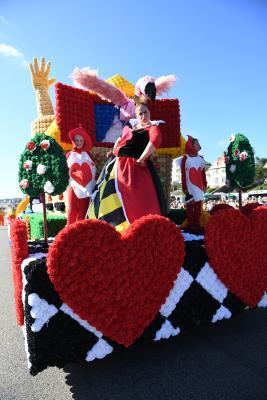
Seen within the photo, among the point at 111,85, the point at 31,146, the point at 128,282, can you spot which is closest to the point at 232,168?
the point at 111,85

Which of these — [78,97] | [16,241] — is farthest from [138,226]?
[78,97]

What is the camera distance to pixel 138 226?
2068 mm

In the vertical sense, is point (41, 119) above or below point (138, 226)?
Answer: above

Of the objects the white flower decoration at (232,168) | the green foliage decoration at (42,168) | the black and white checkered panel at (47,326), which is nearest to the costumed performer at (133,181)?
the green foliage decoration at (42,168)

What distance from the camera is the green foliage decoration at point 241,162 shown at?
4.54 metres

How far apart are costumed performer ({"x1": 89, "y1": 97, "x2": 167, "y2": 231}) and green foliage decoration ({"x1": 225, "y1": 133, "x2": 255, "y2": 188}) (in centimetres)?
198

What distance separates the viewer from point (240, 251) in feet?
8.15

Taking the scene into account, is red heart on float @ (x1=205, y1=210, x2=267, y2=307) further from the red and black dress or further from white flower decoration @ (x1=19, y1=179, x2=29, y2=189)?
white flower decoration @ (x1=19, y1=179, x2=29, y2=189)

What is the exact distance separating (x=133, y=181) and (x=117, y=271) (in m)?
1.02

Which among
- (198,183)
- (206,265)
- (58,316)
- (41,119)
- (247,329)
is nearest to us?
(58,316)

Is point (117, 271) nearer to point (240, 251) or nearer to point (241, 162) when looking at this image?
point (240, 251)

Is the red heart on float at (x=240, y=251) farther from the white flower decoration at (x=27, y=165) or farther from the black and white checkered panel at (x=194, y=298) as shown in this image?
the white flower decoration at (x=27, y=165)

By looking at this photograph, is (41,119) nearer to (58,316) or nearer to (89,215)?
(89,215)

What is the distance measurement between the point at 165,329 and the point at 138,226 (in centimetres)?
71
